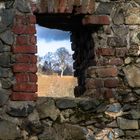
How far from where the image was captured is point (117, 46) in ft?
20.7

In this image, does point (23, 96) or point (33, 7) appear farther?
point (33, 7)

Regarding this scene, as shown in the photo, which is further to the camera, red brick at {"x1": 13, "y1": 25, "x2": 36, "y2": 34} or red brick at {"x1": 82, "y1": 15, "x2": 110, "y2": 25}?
red brick at {"x1": 82, "y1": 15, "x2": 110, "y2": 25}

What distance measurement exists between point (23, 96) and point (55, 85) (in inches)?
794

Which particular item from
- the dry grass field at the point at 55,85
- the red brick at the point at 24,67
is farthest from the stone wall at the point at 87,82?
the dry grass field at the point at 55,85

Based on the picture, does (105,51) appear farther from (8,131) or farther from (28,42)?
(8,131)

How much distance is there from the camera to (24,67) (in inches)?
233

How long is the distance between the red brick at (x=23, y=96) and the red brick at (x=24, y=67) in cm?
26

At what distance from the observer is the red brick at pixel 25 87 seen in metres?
5.85

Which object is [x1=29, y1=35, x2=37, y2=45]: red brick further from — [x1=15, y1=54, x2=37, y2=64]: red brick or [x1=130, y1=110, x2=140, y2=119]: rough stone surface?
[x1=130, y1=110, x2=140, y2=119]: rough stone surface

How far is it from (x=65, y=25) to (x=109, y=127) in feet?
4.82

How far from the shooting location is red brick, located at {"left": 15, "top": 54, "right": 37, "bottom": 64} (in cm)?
590

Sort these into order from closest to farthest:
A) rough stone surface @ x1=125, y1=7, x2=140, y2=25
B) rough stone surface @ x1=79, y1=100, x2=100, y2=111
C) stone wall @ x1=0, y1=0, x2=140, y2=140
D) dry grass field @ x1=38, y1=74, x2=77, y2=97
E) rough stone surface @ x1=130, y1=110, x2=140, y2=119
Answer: stone wall @ x1=0, y1=0, x2=140, y2=140 < rough stone surface @ x1=79, y1=100, x2=100, y2=111 < rough stone surface @ x1=130, y1=110, x2=140, y2=119 < rough stone surface @ x1=125, y1=7, x2=140, y2=25 < dry grass field @ x1=38, y1=74, x2=77, y2=97

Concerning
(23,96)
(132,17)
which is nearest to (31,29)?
(23,96)

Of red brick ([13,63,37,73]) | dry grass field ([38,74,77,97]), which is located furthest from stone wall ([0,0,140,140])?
dry grass field ([38,74,77,97])
